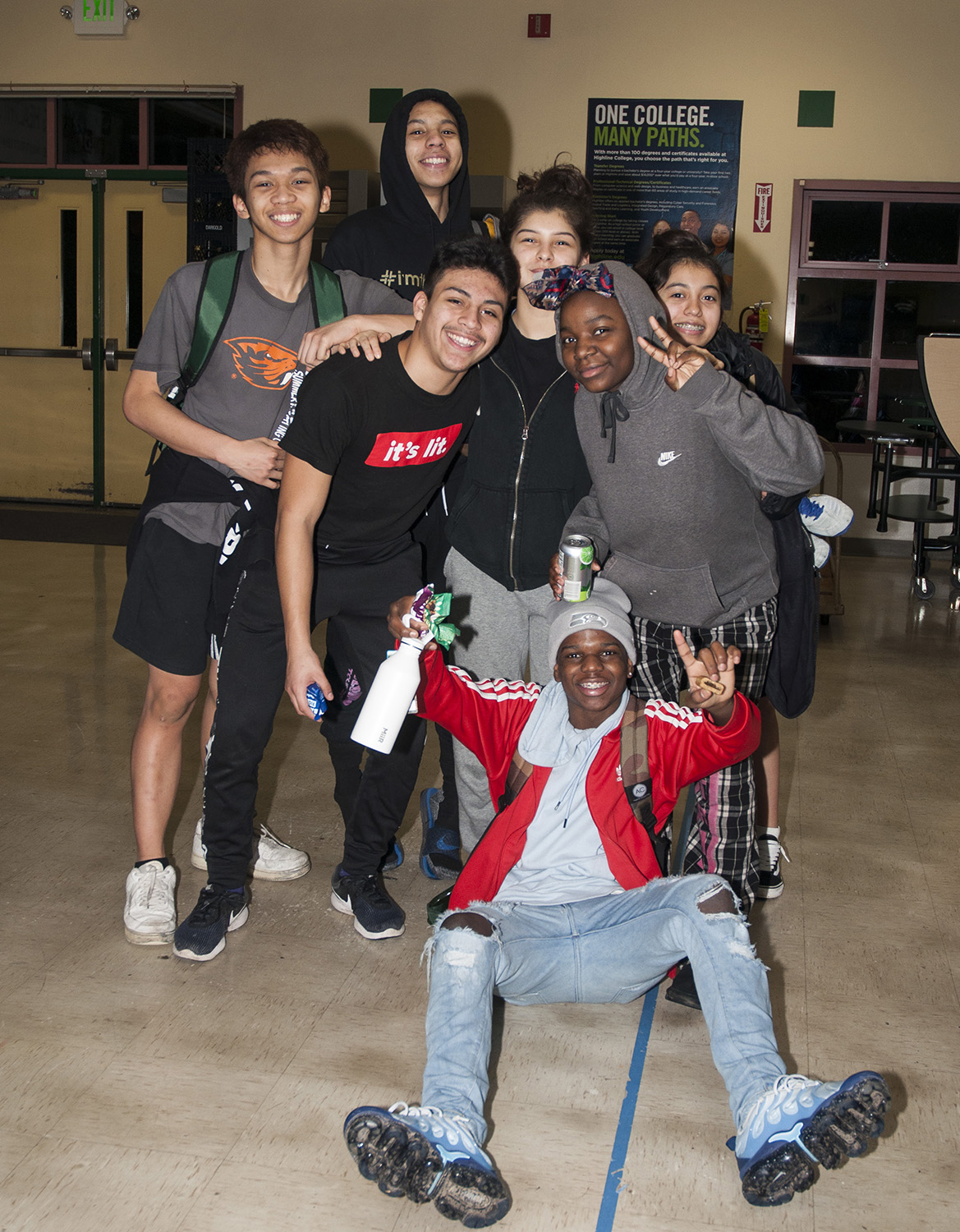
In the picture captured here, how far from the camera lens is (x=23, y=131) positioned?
28.4 feet

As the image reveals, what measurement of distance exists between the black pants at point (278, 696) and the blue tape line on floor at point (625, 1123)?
28.2 inches

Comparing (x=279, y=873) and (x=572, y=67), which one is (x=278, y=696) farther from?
(x=572, y=67)

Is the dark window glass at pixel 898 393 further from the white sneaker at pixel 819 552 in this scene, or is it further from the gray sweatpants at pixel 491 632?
the gray sweatpants at pixel 491 632

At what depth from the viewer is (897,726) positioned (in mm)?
4258

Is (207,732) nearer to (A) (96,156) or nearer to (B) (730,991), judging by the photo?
(B) (730,991)

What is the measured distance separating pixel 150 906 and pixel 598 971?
110 centimetres

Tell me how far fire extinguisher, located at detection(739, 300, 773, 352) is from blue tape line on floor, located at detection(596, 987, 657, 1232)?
6584 mm

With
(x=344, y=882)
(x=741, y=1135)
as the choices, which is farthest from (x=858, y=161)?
(x=741, y=1135)

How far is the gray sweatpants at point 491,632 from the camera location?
8.24 feet

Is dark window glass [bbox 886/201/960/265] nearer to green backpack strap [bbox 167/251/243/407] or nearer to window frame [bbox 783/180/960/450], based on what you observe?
window frame [bbox 783/180/960/450]

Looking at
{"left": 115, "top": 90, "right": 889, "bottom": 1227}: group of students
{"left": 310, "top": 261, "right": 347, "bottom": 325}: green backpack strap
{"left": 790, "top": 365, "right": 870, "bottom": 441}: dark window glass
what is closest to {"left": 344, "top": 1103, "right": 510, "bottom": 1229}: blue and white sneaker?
{"left": 115, "top": 90, "right": 889, "bottom": 1227}: group of students

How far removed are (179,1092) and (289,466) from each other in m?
1.21

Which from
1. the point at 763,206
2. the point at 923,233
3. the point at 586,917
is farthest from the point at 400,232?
the point at 923,233

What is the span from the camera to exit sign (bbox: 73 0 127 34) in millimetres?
8297
